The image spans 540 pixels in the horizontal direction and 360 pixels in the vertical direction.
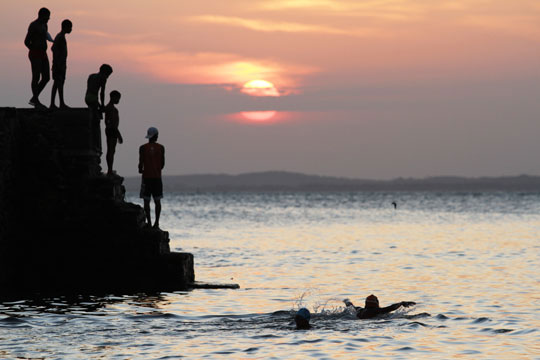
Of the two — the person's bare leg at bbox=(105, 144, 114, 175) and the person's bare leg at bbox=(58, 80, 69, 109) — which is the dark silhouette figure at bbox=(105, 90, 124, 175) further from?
the person's bare leg at bbox=(58, 80, 69, 109)

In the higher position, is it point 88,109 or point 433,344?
point 88,109

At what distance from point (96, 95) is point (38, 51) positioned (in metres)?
1.42

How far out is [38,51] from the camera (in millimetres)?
17750

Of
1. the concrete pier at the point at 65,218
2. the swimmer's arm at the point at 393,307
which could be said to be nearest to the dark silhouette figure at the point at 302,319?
the swimmer's arm at the point at 393,307

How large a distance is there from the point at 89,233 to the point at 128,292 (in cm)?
139

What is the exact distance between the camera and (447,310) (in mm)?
17031

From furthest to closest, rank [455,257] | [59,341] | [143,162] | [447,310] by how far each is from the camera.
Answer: [455,257], [143,162], [447,310], [59,341]

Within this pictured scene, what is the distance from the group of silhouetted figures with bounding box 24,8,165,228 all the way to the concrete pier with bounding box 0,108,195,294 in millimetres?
396

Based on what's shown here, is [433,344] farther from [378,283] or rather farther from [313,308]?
[378,283]

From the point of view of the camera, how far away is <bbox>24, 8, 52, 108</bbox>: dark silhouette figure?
17.5m

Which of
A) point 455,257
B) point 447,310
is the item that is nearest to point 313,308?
point 447,310

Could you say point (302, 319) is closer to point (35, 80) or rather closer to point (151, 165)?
point (151, 165)

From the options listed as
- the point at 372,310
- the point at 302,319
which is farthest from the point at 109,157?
the point at 372,310

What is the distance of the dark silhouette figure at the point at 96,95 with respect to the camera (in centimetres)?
1827
